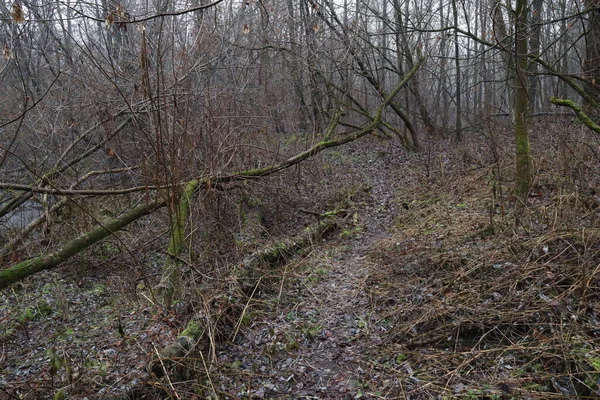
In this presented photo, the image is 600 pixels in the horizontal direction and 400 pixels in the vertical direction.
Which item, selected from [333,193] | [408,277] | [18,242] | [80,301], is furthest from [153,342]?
[333,193]

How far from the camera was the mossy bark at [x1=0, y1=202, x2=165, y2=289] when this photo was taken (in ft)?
13.0

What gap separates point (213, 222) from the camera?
6508 mm

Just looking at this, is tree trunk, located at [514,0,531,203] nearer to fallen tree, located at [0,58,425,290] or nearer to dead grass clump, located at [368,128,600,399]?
dead grass clump, located at [368,128,600,399]

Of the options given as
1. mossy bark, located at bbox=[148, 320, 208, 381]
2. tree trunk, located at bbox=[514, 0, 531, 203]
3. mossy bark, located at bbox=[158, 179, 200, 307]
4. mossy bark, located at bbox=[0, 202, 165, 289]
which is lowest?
mossy bark, located at bbox=[148, 320, 208, 381]

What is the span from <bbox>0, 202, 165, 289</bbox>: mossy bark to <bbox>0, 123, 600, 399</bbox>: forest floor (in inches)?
30.4

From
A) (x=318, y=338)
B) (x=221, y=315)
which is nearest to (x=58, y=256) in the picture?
(x=221, y=315)

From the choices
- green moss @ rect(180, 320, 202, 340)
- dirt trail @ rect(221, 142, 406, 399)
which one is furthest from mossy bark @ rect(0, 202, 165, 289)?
dirt trail @ rect(221, 142, 406, 399)

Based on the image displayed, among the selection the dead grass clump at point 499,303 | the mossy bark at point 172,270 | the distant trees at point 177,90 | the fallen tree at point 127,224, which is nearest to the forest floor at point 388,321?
the dead grass clump at point 499,303

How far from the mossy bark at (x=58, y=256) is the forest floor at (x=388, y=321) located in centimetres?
77

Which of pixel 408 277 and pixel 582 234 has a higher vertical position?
pixel 582 234

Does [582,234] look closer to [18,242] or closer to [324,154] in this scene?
[18,242]

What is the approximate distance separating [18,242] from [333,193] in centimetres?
587

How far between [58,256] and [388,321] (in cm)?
328

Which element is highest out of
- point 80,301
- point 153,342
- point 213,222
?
point 213,222
